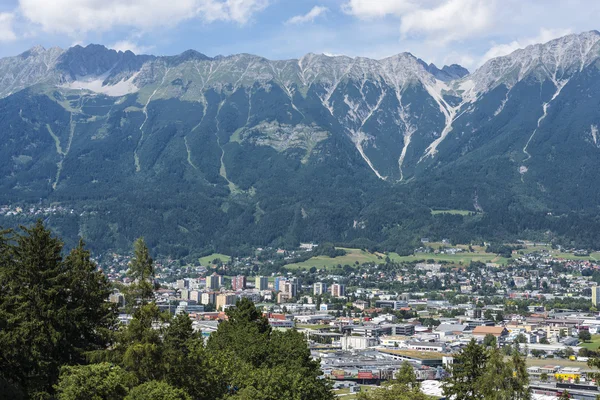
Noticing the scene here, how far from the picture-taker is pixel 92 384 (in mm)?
36156

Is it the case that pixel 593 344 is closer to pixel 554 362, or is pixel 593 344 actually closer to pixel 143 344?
pixel 554 362

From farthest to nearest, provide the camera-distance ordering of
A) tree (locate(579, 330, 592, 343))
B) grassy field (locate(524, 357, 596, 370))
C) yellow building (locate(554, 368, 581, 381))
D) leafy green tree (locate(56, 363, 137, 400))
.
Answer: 1. tree (locate(579, 330, 592, 343))
2. grassy field (locate(524, 357, 596, 370))
3. yellow building (locate(554, 368, 581, 381))
4. leafy green tree (locate(56, 363, 137, 400))

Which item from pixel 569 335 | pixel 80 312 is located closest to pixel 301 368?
pixel 80 312

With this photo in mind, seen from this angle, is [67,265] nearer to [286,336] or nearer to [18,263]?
[18,263]

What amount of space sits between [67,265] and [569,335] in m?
128

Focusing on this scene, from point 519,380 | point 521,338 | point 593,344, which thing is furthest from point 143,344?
point 593,344

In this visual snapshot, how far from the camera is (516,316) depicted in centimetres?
17650

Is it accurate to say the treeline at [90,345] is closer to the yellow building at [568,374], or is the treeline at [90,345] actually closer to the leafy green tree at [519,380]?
the leafy green tree at [519,380]

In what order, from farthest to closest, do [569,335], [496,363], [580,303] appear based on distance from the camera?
[580,303] → [569,335] → [496,363]

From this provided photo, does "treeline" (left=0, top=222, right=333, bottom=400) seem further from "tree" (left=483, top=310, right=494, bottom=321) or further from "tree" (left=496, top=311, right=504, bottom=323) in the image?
"tree" (left=496, top=311, right=504, bottom=323)

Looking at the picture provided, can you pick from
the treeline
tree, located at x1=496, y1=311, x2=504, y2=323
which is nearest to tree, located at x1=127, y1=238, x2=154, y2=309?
the treeline

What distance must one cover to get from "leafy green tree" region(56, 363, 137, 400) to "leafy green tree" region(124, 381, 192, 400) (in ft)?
2.74

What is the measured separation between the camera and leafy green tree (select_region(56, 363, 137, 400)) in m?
36.0

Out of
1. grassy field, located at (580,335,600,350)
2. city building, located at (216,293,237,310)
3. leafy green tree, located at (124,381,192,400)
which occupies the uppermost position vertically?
leafy green tree, located at (124,381,192,400)
